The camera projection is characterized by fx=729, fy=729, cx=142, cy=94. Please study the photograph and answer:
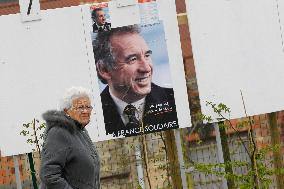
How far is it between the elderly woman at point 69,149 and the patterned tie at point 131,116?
248cm

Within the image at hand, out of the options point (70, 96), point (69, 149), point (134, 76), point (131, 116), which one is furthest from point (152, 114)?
point (69, 149)

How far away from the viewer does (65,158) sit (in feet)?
14.1

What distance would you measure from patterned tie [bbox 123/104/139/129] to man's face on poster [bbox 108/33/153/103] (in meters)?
0.07

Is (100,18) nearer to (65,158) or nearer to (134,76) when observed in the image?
(134,76)

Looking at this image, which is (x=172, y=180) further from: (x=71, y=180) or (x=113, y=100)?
(x=71, y=180)

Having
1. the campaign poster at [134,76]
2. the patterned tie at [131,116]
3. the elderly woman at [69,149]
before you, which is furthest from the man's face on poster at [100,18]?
the elderly woman at [69,149]

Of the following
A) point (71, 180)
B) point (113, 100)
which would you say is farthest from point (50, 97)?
point (71, 180)

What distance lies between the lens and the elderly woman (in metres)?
4.25

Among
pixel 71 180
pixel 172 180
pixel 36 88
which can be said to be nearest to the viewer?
pixel 71 180

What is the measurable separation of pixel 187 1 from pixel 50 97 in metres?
1.63

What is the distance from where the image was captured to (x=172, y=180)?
293 inches

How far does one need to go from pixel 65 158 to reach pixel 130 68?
2.84 meters

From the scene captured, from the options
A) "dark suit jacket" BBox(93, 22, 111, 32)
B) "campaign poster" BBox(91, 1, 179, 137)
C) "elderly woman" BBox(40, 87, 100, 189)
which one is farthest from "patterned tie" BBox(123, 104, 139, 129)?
A: "elderly woman" BBox(40, 87, 100, 189)

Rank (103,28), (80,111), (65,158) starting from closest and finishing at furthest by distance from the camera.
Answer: (65,158) → (80,111) → (103,28)
